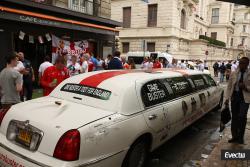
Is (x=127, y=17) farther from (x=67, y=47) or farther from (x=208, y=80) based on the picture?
(x=208, y=80)

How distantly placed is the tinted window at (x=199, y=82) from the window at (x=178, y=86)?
53cm

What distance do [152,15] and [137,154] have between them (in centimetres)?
3021

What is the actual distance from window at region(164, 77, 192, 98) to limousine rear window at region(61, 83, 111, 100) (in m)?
1.52

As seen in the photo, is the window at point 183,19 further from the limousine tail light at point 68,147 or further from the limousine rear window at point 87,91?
the limousine tail light at point 68,147

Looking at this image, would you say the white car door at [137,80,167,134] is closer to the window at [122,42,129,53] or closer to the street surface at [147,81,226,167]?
the street surface at [147,81,226,167]

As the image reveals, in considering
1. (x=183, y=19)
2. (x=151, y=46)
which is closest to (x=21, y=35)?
(x=151, y=46)

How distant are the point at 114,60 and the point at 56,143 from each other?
19.6 feet

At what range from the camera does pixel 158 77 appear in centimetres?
469

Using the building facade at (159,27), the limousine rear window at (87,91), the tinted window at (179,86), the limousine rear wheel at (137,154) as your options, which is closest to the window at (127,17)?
the building facade at (159,27)

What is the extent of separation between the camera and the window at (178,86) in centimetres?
490

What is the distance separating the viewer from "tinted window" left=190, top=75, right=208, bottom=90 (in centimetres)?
617

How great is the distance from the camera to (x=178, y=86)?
520 centimetres

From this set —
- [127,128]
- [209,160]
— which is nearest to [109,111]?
[127,128]

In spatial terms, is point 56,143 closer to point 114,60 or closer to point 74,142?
point 74,142
